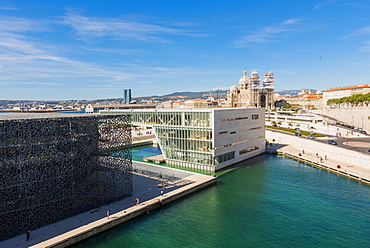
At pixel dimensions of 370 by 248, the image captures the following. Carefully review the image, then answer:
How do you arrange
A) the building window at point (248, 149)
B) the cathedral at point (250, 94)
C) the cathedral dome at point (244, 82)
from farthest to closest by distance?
1. the cathedral dome at point (244, 82)
2. the cathedral at point (250, 94)
3. the building window at point (248, 149)

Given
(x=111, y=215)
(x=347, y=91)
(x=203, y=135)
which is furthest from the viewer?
(x=347, y=91)

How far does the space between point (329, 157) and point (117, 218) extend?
4963 cm

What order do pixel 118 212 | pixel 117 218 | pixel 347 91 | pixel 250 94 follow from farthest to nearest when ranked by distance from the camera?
pixel 250 94 → pixel 347 91 → pixel 118 212 → pixel 117 218

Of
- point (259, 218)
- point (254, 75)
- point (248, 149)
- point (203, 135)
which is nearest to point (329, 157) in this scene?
point (248, 149)

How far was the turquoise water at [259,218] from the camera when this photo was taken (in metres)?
25.6

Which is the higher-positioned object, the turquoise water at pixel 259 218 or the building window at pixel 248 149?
the building window at pixel 248 149

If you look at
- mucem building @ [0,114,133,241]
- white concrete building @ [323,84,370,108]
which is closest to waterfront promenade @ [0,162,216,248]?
mucem building @ [0,114,133,241]

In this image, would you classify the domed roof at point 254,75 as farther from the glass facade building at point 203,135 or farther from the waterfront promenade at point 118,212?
the waterfront promenade at point 118,212

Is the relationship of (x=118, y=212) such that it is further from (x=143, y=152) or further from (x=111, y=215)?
(x=143, y=152)

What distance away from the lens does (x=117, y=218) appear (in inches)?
1119

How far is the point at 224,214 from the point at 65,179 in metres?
18.6

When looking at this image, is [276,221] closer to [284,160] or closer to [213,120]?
[213,120]

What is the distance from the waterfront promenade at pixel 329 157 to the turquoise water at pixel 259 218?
4179mm

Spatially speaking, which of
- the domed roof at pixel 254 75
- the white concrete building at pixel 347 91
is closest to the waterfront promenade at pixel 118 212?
the domed roof at pixel 254 75
